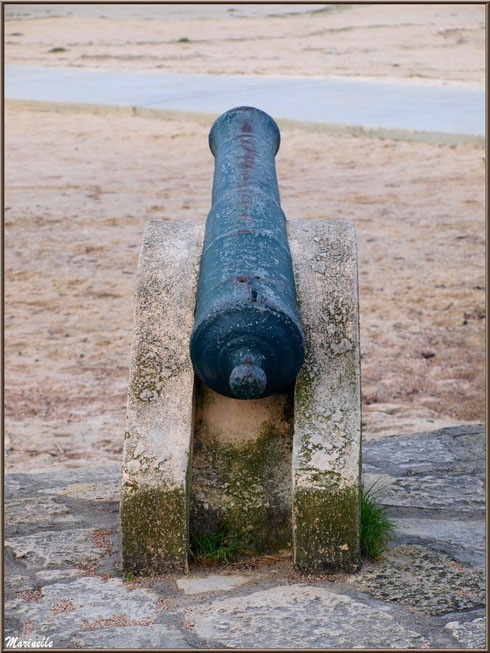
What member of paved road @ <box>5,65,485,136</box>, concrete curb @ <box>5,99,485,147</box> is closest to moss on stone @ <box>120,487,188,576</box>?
concrete curb @ <box>5,99,485,147</box>

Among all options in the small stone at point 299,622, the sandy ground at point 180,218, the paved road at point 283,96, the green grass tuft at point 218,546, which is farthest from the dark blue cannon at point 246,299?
the paved road at point 283,96

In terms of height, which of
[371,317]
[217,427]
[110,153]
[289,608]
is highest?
[110,153]

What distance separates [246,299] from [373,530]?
99cm

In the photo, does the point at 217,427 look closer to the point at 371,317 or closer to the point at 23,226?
the point at 371,317

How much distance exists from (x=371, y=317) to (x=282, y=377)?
3.76 m

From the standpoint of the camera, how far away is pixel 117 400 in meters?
5.91

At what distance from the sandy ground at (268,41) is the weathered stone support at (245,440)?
39.3ft

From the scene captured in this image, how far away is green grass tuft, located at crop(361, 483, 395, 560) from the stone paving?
0.05 m

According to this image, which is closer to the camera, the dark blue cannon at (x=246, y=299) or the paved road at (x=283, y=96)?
the dark blue cannon at (x=246, y=299)

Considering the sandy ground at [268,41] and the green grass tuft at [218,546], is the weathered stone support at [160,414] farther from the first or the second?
the sandy ground at [268,41]

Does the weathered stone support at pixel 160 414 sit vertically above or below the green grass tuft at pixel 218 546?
above

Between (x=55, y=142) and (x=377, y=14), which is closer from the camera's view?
(x=55, y=142)

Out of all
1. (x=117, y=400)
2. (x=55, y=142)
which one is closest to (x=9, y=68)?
(x=55, y=142)

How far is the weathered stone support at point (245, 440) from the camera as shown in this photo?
11.3 feet
